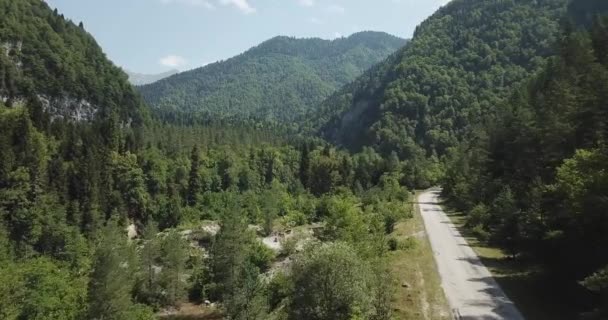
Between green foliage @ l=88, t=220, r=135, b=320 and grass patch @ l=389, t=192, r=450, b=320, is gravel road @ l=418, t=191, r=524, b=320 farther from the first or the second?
green foliage @ l=88, t=220, r=135, b=320

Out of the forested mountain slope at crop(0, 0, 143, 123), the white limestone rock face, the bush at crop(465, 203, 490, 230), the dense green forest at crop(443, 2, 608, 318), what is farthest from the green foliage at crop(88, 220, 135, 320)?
the white limestone rock face

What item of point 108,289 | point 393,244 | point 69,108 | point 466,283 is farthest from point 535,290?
point 69,108

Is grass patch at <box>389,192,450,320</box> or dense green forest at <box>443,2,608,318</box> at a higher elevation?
dense green forest at <box>443,2,608,318</box>

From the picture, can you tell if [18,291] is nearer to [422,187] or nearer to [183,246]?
[183,246]

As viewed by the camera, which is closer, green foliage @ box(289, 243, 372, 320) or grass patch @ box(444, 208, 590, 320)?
green foliage @ box(289, 243, 372, 320)

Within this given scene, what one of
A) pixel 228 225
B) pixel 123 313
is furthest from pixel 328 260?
pixel 228 225

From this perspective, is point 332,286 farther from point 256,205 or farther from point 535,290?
point 256,205
